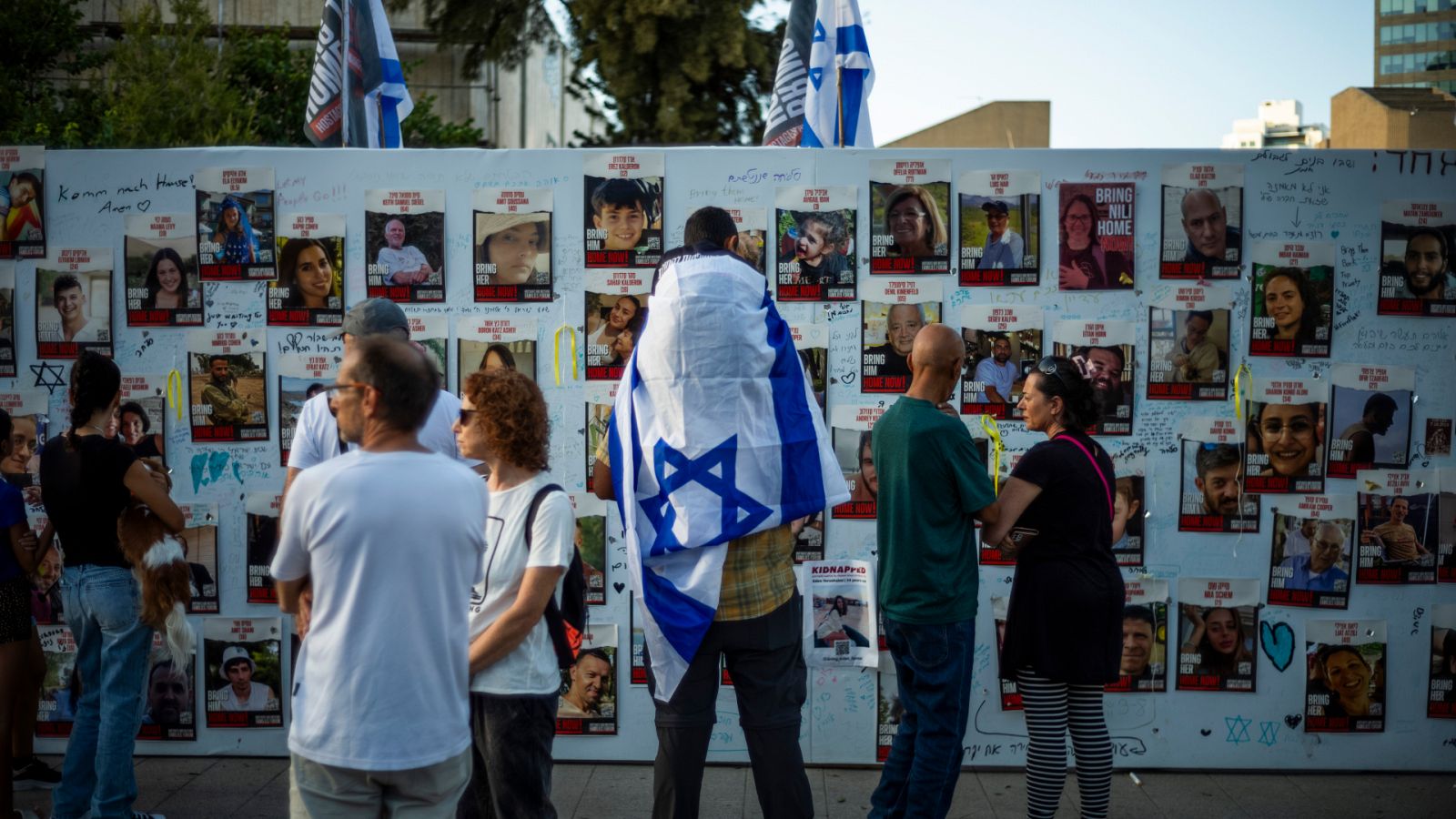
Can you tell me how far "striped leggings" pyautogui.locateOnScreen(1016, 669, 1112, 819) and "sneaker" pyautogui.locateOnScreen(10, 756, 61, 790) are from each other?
400 centimetres

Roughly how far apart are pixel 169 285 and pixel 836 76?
10.6ft

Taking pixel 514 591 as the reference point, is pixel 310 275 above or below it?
above

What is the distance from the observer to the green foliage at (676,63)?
51.4 ft

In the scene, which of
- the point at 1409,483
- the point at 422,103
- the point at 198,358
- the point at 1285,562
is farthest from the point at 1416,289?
the point at 422,103

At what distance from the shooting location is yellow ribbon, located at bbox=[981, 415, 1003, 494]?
5195 mm

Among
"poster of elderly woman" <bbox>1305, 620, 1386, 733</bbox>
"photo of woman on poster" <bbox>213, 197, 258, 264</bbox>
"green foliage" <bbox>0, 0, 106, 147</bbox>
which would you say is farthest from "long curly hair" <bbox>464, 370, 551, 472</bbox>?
"green foliage" <bbox>0, 0, 106, 147</bbox>

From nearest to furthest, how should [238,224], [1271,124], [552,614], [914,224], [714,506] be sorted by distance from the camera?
[552,614] → [714,506] → [914,224] → [238,224] → [1271,124]

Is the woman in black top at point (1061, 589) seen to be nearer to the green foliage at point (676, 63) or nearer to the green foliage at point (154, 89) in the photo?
the green foliage at point (154, 89)

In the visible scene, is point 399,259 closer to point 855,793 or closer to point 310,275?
point 310,275

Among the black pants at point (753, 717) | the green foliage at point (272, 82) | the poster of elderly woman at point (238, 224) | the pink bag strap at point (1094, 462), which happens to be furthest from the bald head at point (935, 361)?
the green foliage at point (272, 82)

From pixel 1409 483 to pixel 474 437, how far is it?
4.08 m

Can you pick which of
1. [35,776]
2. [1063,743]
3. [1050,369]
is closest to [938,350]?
[1050,369]

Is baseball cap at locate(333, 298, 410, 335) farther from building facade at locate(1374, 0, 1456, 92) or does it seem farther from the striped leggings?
building facade at locate(1374, 0, 1456, 92)

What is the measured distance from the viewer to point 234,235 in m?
5.27
